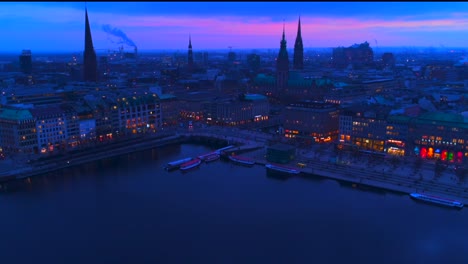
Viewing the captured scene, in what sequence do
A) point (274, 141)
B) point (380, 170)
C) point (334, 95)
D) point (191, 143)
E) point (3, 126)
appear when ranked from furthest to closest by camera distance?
1. point (334, 95)
2. point (191, 143)
3. point (274, 141)
4. point (3, 126)
5. point (380, 170)

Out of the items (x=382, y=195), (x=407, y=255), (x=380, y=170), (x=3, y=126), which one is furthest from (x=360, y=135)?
(x=3, y=126)

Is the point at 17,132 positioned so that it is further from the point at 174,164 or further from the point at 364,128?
the point at 364,128

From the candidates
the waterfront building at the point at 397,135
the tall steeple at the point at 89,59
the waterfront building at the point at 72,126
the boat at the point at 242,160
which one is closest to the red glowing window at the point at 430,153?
the waterfront building at the point at 397,135

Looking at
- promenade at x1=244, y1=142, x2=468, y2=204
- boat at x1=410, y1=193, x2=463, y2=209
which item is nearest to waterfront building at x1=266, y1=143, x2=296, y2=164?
promenade at x1=244, y1=142, x2=468, y2=204

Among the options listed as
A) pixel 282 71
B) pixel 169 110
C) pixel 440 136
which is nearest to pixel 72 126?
pixel 169 110

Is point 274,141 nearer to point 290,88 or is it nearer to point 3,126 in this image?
point 3,126
